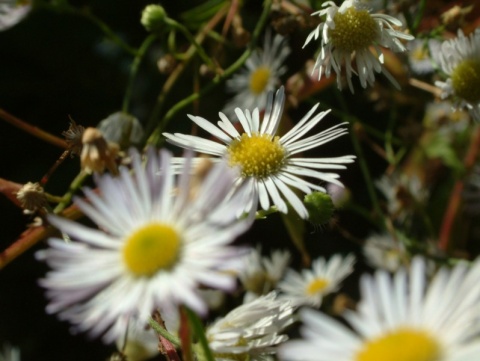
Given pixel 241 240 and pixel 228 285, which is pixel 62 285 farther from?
pixel 241 240

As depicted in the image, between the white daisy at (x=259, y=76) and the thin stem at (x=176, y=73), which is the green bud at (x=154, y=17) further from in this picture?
the white daisy at (x=259, y=76)

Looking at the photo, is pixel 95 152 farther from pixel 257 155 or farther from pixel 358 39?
pixel 358 39

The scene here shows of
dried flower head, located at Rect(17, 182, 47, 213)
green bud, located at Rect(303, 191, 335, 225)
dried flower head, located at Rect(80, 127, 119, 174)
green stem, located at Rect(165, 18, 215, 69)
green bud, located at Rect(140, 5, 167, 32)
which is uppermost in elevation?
green bud, located at Rect(140, 5, 167, 32)

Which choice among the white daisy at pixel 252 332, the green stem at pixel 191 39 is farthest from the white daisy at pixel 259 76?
the white daisy at pixel 252 332

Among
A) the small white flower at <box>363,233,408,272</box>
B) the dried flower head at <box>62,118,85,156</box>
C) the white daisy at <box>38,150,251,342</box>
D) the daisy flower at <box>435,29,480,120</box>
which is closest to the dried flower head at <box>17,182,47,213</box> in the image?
the dried flower head at <box>62,118,85,156</box>

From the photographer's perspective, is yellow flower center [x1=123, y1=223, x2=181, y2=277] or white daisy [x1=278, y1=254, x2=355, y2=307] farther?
white daisy [x1=278, y1=254, x2=355, y2=307]

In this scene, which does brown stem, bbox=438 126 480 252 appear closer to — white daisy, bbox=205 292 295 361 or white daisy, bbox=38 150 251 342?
white daisy, bbox=205 292 295 361

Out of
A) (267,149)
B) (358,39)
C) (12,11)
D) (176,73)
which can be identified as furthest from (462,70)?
(12,11)
